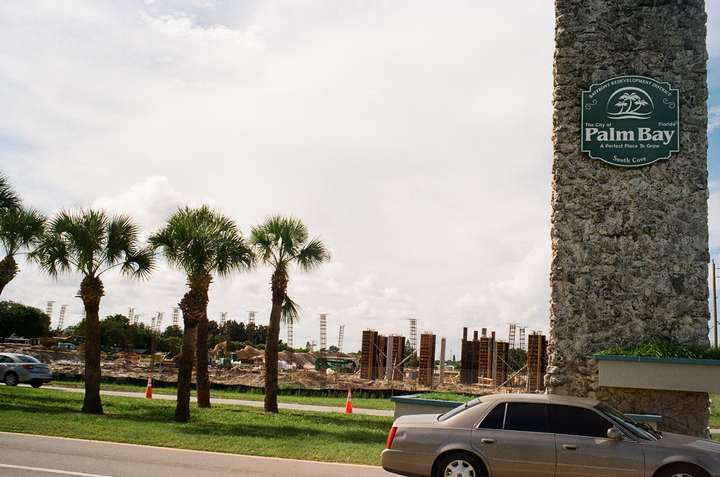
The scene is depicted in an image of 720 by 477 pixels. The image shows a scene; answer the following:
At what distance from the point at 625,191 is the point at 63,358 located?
4441 centimetres

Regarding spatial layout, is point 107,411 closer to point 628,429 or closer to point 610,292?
point 610,292

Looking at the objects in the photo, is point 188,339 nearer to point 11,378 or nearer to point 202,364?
point 202,364

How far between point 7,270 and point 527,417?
2054 cm

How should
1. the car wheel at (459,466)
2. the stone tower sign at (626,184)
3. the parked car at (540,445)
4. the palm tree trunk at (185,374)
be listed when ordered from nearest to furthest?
the parked car at (540,445) < the car wheel at (459,466) < the stone tower sign at (626,184) < the palm tree trunk at (185,374)

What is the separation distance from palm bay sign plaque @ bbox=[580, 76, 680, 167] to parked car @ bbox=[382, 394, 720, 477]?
7209 mm

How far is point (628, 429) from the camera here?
8461 mm

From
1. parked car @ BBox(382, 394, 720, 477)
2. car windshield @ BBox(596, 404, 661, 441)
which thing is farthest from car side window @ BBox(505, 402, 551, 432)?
car windshield @ BBox(596, 404, 661, 441)

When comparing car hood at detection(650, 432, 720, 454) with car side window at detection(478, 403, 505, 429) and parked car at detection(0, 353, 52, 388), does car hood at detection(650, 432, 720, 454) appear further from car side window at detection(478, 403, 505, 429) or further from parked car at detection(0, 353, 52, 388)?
parked car at detection(0, 353, 52, 388)

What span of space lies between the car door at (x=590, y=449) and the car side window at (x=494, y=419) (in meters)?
0.64

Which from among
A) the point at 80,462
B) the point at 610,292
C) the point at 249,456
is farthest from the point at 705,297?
the point at 80,462

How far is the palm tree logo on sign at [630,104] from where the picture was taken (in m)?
14.3

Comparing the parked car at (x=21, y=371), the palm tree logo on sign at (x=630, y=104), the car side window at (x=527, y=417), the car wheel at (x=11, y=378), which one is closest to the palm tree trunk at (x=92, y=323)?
the parked car at (x=21, y=371)

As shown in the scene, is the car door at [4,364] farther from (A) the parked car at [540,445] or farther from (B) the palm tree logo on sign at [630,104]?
(B) the palm tree logo on sign at [630,104]

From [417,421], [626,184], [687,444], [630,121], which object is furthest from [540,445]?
[630,121]
